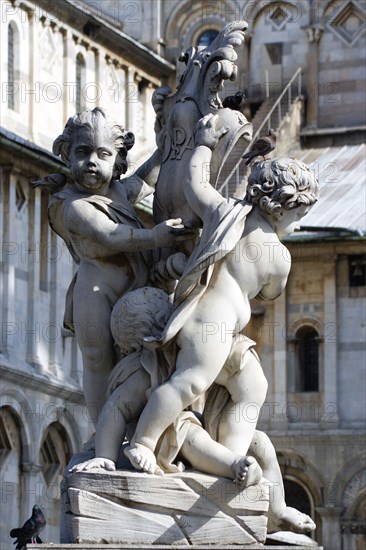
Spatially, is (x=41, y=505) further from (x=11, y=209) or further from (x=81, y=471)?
(x=81, y=471)

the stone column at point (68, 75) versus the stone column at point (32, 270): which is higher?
the stone column at point (68, 75)

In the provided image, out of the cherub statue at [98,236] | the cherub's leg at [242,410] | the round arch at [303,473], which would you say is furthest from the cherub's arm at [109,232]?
the round arch at [303,473]

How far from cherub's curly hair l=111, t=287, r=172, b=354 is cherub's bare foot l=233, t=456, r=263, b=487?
1.12 m

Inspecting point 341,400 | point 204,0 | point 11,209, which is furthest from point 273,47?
point 11,209

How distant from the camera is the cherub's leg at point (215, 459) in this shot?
16688mm

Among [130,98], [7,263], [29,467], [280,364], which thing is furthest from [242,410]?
[130,98]

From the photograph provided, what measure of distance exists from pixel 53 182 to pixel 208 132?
4.19ft

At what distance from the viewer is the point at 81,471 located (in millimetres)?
16797

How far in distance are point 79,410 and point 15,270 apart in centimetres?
395

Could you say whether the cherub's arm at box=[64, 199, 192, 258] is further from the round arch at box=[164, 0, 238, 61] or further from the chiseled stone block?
the round arch at box=[164, 0, 238, 61]

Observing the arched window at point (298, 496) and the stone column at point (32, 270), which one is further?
the arched window at point (298, 496)

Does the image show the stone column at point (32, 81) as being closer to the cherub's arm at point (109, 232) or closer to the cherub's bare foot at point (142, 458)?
the cherub's arm at point (109, 232)

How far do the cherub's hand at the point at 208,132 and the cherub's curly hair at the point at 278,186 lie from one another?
40cm

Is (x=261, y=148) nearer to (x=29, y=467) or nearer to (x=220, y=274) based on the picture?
(x=220, y=274)
